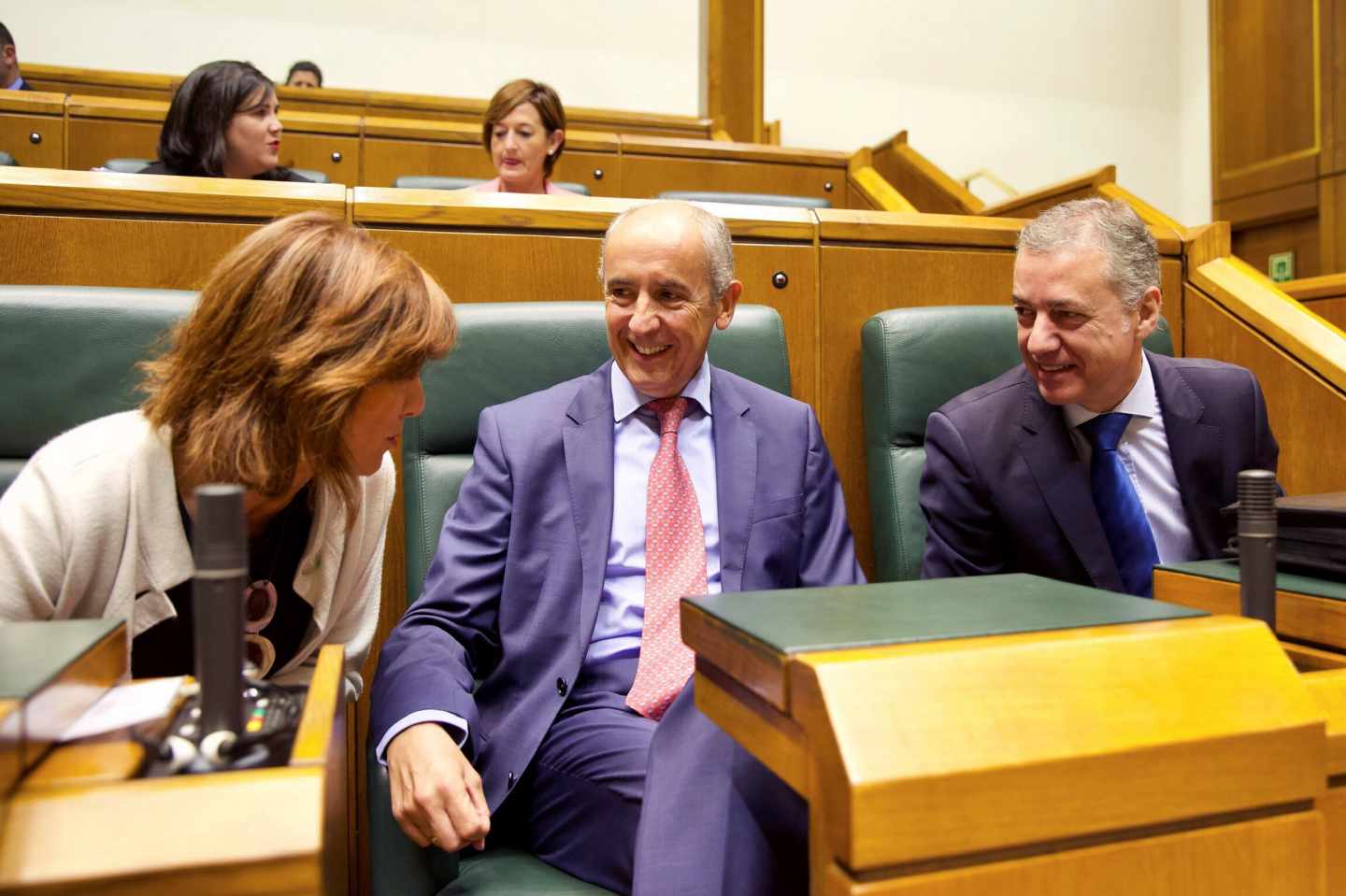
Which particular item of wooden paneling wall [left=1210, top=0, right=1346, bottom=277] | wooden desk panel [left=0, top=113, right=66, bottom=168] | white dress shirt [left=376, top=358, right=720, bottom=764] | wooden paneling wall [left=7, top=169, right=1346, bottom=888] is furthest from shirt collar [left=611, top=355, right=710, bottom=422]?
wooden paneling wall [left=1210, top=0, right=1346, bottom=277]

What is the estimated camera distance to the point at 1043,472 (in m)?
0.95

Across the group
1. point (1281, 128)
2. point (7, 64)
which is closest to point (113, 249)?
point (7, 64)

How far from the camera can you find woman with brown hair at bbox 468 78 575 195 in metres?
1.97

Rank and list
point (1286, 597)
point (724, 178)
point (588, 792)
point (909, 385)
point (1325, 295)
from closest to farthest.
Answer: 1. point (1286, 597)
2. point (588, 792)
3. point (909, 385)
4. point (1325, 295)
5. point (724, 178)

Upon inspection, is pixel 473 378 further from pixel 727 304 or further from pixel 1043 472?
pixel 1043 472

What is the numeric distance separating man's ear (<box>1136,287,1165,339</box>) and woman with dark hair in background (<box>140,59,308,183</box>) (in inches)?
55.4

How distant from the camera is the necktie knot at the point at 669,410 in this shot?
37.2 inches

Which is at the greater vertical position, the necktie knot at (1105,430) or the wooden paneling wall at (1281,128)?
the wooden paneling wall at (1281,128)

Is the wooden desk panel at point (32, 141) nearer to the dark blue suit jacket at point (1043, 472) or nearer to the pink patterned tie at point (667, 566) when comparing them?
the pink patterned tie at point (667, 566)

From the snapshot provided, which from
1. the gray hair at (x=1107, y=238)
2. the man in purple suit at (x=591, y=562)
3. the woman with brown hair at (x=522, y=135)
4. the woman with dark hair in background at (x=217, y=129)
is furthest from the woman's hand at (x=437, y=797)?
the woman with brown hair at (x=522, y=135)

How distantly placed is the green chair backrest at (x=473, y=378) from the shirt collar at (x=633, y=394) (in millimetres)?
58

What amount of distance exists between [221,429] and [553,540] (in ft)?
1.04

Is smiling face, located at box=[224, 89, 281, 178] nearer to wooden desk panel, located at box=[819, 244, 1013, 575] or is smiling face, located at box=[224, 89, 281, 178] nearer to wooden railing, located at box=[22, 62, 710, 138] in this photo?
wooden desk panel, located at box=[819, 244, 1013, 575]

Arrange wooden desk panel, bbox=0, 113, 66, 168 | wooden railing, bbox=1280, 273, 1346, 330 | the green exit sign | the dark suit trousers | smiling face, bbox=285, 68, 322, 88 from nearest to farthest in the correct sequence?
the dark suit trousers < wooden railing, bbox=1280, 273, 1346, 330 < wooden desk panel, bbox=0, 113, 66, 168 < the green exit sign < smiling face, bbox=285, 68, 322, 88
